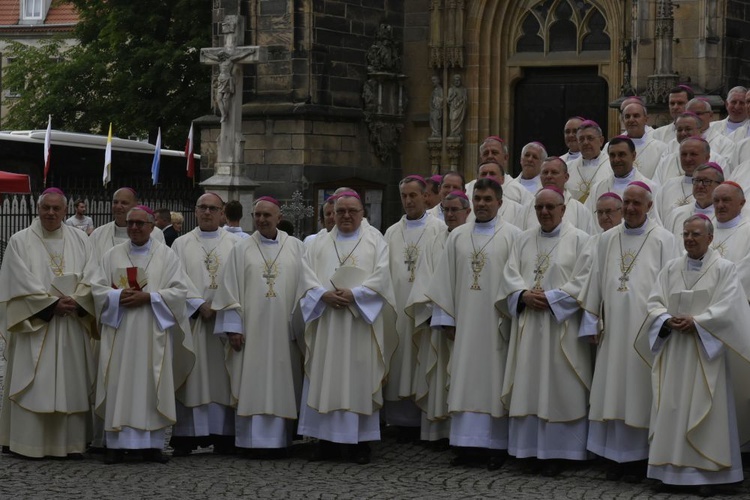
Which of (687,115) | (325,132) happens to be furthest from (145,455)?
(325,132)

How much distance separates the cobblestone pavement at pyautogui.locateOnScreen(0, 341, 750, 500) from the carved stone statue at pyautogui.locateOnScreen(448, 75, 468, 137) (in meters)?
12.2

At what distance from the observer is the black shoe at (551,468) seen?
36.3ft

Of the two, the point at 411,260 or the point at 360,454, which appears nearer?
the point at 360,454

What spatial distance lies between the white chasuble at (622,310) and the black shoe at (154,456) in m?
3.28

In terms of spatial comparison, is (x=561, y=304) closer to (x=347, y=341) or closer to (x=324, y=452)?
(x=347, y=341)

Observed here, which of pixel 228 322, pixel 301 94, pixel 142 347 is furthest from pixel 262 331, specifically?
pixel 301 94

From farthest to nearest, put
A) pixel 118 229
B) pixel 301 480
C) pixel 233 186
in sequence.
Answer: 1. pixel 233 186
2. pixel 118 229
3. pixel 301 480

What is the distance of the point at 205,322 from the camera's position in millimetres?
12305

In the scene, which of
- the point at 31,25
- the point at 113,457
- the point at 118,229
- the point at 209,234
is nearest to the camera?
the point at 113,457

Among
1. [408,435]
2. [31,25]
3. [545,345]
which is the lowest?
[408,435]

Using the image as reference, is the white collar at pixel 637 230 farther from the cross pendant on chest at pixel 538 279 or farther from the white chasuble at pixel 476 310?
the white chasuble at pixel 476 310

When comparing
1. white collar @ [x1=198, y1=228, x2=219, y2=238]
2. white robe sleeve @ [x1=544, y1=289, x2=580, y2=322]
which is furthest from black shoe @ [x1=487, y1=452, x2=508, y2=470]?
white collar @ [x1=198, y1=228, x2=219, y2=238]

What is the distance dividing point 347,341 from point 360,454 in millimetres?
884

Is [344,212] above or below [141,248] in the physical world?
above
